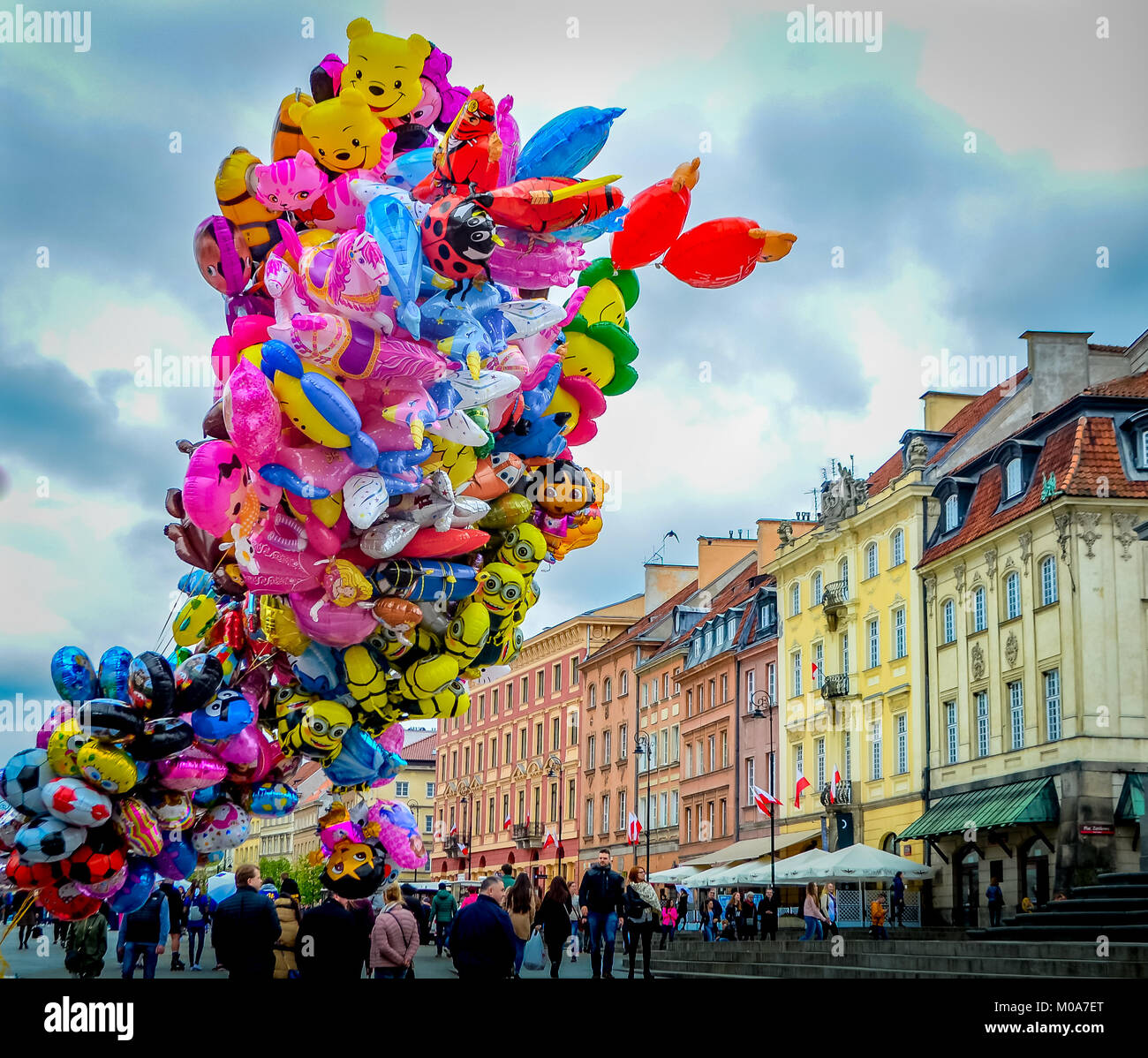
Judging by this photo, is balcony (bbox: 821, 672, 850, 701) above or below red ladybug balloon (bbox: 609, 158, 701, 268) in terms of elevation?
below

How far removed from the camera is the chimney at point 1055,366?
4284 cm

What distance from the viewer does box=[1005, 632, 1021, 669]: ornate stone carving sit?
39.9 m

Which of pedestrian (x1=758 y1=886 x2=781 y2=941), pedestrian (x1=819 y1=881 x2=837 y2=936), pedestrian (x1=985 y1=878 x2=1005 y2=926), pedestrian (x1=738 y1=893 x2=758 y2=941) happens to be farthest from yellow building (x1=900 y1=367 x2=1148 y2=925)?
pedestrian (x1=819 y1=881 x2=837 y2=936)

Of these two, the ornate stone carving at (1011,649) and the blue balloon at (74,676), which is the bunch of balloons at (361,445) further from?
the ornate stone carving at (1011,649)

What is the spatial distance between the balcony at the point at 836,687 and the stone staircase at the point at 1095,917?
2246 cm

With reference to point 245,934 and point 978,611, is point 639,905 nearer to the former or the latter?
point 245,934

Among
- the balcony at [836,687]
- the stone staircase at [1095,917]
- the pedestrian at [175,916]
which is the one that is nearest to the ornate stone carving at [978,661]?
the balcony at [836,687]

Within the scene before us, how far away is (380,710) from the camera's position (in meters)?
12.5

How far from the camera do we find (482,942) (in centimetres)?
1067

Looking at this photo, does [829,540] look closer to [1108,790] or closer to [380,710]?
[1108,790]

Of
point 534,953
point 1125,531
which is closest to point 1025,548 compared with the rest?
point 1125,531

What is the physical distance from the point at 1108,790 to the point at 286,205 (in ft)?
97.3

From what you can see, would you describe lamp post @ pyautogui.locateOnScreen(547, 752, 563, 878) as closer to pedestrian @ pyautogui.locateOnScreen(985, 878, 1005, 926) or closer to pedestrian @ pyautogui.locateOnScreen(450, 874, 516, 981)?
pedestrian @ pyautogui.locateOnScreen(985, 878, 1005, 926)

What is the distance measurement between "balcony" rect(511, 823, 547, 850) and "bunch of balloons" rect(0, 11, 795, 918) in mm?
66327
